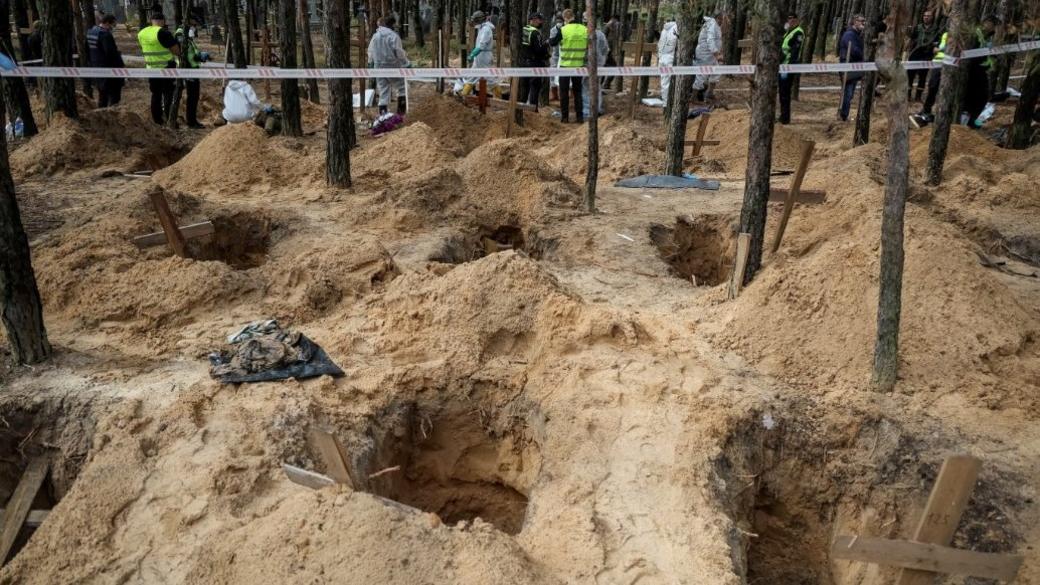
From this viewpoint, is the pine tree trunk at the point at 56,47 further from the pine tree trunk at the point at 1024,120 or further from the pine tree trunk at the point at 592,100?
the pine tree trunk at the point at 1024,120

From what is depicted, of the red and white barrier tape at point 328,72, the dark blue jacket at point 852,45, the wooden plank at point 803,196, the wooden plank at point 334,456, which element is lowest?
the wooden plank at point 334,456

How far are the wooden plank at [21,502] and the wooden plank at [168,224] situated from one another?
270 centimetres

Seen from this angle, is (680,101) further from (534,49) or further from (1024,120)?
(1024,120)

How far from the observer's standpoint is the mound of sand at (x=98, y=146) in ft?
38.2

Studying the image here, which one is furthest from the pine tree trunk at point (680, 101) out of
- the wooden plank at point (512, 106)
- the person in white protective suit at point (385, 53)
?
the person in white protective suit at point (385, 53)

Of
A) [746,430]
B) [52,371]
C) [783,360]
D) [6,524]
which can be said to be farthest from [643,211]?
[6,524]

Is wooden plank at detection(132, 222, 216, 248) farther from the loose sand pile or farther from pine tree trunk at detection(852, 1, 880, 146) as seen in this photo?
pine tree trunk at detection(852, 1, 880, 146)

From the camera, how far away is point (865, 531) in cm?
556

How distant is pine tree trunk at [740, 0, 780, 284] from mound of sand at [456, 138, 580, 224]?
10.9 feet

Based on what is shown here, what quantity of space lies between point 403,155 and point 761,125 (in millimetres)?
6637

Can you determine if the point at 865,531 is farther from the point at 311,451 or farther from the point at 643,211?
the point at 643,211

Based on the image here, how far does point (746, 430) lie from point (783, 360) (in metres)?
0.95

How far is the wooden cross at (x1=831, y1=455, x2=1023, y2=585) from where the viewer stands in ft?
12.5

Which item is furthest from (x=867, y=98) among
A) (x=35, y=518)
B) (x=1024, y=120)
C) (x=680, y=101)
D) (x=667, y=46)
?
(x=35, y=518)
